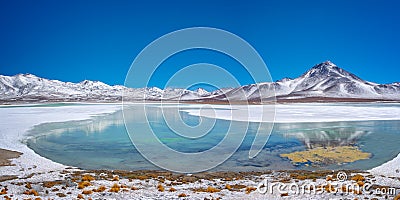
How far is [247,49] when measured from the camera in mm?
16219

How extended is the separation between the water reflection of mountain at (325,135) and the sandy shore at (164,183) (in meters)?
6.28

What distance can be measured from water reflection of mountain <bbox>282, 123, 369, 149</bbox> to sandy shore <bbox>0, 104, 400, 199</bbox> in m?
6.28

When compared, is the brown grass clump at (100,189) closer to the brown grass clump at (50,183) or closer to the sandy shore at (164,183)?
the sandy shore at (164,183)

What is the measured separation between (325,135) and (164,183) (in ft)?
58.8

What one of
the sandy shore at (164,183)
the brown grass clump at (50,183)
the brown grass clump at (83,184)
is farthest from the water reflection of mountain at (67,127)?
the brown grass clump at (83,184)

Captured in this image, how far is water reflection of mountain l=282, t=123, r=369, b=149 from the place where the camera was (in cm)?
2223

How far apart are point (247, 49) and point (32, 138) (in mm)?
17929

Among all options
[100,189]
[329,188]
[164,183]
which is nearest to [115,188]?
[100,189]

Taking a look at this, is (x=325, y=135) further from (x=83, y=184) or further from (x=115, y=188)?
(x=83, y=184)

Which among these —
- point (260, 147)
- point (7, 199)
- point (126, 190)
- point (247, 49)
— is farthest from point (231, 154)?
point (7, 199)

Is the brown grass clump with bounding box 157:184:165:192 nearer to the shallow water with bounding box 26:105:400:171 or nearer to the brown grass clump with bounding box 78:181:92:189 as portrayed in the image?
the brown grass clump with bounding box 78:181:92:189

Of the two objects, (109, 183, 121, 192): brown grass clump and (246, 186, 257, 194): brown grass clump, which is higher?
(109, 183, 121, 192): brown grass clump

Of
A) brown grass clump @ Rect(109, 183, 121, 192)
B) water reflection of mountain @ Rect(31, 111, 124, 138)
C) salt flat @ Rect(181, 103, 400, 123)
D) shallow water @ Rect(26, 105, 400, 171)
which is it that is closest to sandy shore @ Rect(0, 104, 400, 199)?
brown grass clump @ Rect(109, 183, 121, 192)

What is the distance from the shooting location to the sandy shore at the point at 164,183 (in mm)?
10609
